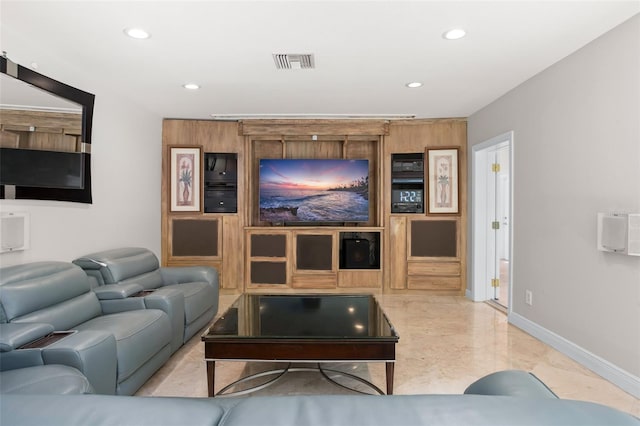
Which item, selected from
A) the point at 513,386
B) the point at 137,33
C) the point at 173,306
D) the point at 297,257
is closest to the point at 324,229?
the point at 297,257

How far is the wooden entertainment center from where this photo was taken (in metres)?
5.27

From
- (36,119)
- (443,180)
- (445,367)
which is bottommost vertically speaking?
(445,367)

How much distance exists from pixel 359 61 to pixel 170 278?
2833 mm

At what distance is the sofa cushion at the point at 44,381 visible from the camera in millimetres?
1529

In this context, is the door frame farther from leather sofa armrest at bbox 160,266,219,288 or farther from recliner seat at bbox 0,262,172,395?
recliner seat at bbox 0,262,172,395

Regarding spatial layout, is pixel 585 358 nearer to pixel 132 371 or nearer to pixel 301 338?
pixel 301 338

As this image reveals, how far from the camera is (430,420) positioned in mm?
599

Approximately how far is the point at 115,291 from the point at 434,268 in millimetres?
4045

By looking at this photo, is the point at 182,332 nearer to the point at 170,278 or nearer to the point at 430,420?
the point at 170,278

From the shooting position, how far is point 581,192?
9.70 feet

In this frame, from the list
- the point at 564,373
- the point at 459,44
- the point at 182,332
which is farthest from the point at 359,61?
the point at 564,373

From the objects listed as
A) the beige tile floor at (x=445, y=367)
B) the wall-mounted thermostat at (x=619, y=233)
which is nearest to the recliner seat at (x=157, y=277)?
the beige tile floor at (x=445, y=367)

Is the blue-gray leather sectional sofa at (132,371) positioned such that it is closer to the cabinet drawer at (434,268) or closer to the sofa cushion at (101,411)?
the sofa cushion at (101,411)

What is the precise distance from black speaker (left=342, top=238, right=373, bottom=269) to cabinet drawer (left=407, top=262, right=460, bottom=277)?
63 cm
